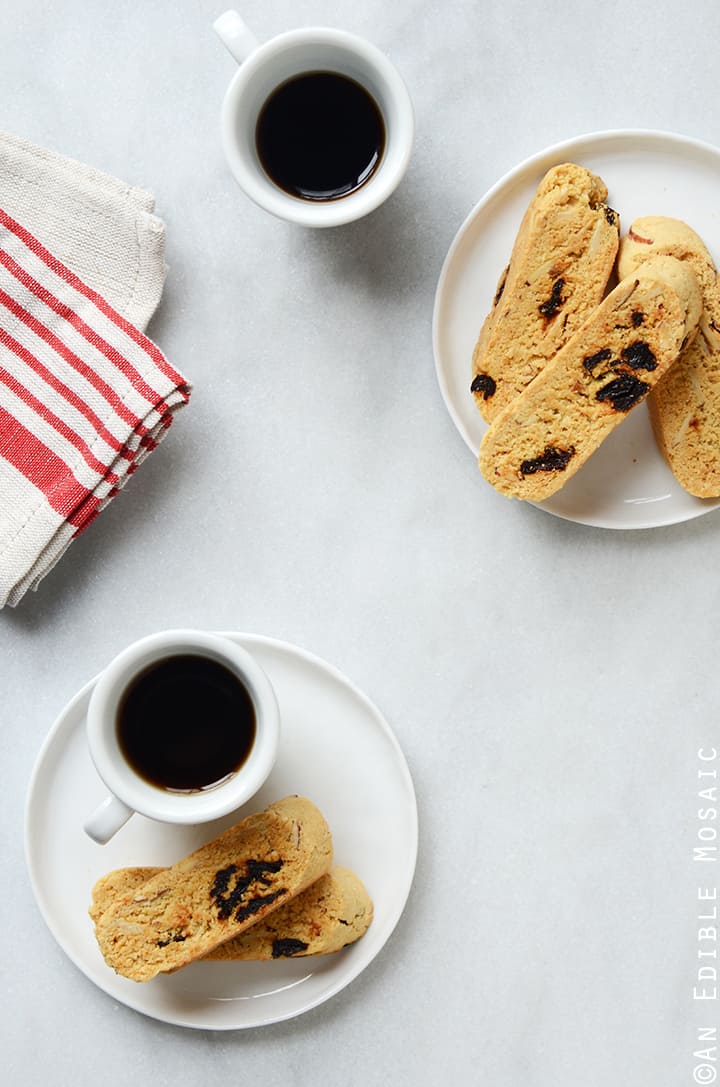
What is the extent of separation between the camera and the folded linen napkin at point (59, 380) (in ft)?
3.63

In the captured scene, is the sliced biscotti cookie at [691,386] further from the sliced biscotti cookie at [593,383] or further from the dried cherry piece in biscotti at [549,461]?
the dried cherry piece in biscotti at [549,461]

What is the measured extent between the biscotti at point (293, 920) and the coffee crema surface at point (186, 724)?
0.44 ft

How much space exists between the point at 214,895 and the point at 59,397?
1.95ft

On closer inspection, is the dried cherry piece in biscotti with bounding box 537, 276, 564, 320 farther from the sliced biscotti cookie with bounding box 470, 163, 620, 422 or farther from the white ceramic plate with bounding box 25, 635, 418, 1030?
the white ceramic plate with bounding box 25, 635, 418, 1030

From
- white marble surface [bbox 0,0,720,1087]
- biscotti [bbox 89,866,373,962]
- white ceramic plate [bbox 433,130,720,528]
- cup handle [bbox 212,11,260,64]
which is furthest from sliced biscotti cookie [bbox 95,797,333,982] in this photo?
cup handle [bbox 212,11,260,64]

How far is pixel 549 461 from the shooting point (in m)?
1.09

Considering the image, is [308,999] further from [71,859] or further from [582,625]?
[582,625]

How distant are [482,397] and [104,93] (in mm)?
598

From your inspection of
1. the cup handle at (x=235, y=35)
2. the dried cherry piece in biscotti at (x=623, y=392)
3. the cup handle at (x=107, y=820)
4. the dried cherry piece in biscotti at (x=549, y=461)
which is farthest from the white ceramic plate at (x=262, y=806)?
the cup handle at (x=235, y=35)

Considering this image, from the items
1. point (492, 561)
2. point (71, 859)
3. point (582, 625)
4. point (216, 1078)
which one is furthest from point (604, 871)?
point (71, 859)

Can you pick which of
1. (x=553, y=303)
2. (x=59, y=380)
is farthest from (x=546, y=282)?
(x=59, y=380)

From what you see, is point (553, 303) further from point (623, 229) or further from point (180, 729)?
point (180, 729)

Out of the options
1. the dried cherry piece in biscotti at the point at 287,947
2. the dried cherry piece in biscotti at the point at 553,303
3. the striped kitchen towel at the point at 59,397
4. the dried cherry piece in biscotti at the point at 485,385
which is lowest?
the dried cherry piece in biscotti at the point at 287,947

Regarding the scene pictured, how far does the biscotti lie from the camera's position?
1.09m
